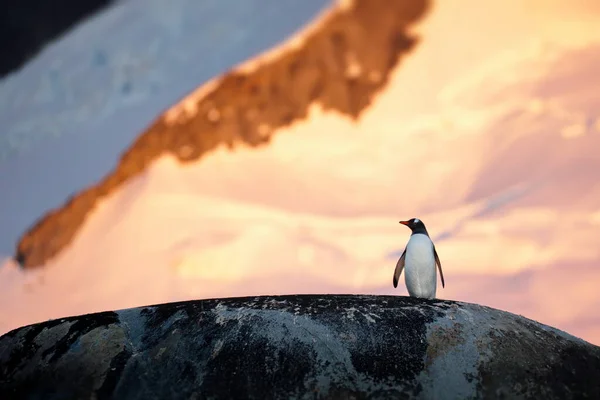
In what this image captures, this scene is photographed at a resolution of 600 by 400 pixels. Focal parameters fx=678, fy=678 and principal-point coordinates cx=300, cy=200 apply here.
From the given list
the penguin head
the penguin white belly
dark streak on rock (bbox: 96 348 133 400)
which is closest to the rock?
dark streak on rock (bbox: 96 348 133 400)

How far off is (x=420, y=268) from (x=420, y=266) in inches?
0.9

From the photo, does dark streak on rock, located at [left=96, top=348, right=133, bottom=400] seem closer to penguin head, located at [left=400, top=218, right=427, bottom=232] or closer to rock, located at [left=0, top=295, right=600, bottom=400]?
rock, located at [left=0, top=295, right=600, bottom=400]

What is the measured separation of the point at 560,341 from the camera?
725cm

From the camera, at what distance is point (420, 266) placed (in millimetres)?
8102

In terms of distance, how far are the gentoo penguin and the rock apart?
0.81 meters

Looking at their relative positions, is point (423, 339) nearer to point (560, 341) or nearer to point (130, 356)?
point (560, 341)

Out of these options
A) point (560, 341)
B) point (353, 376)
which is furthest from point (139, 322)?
point (560, 341)

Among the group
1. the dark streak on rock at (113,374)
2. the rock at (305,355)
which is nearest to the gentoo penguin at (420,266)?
the rock at (305,355)

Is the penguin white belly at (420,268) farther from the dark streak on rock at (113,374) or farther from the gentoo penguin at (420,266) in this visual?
the dark streak on rock at (113,374)

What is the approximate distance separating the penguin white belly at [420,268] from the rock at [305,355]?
0.81m

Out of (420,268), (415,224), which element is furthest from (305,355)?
(415,224)

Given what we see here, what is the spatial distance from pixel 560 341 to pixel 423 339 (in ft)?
5.39

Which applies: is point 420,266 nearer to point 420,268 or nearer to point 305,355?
point 420,268

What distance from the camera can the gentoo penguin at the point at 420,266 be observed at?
811 centimetres
